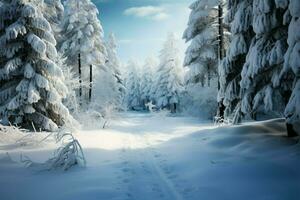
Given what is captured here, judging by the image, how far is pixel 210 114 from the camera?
2669 cm

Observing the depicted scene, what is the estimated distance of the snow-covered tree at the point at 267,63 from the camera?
9723 mm

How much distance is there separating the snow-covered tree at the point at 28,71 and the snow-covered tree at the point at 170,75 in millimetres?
32110

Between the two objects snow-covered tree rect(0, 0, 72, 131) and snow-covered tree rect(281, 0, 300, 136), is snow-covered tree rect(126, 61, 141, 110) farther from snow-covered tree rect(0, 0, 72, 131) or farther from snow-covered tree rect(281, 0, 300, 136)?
snow-covered tree rect(281, 0, 300, 136)

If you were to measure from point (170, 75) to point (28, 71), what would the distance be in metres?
33.8

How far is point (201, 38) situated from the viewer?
25062mm

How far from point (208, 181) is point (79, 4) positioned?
26569 millimetres

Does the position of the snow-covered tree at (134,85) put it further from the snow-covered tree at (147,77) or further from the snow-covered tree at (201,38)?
the snow-covered tree at (201,38)

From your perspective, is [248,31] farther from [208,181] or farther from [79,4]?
[79,4]

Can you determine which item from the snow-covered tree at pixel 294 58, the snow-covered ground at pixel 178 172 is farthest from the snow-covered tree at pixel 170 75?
the snow-covered tree at pixel 294 58

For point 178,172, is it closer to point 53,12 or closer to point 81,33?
point 53,12

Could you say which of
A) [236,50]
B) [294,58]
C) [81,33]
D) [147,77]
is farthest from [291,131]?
[147,77]

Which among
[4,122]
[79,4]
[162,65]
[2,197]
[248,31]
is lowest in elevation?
[2,197]

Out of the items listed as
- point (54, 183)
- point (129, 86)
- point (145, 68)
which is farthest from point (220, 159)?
point (129, 86)

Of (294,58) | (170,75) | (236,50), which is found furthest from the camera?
(170,75)
